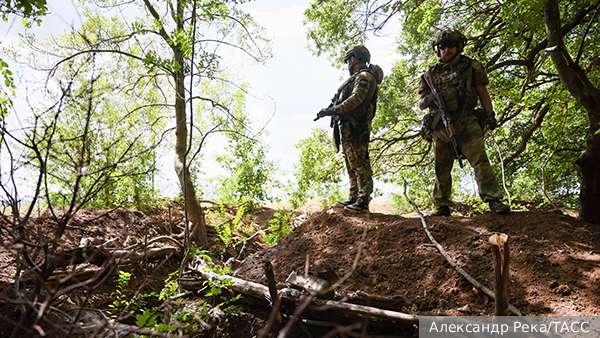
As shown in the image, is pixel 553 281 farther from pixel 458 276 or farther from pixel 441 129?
pixel 441 129

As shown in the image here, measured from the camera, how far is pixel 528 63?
5.23 metres

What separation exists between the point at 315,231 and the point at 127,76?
199 inches

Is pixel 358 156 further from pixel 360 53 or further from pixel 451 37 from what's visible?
pixel 451 37

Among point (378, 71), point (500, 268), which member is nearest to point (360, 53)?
point (378, 71)

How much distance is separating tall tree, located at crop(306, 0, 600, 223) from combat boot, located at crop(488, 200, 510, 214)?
3.74 ft

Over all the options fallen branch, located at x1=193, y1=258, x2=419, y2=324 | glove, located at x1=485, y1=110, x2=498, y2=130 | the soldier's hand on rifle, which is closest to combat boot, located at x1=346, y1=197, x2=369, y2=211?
the soldier's hand on rifle

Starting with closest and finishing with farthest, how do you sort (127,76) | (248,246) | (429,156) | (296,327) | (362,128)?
(296,327), (362,128), (248,246), (127,76), (429,156)

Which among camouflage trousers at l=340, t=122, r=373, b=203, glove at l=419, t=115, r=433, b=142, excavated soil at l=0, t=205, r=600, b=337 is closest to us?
excavated soil at l=0, t=205, r=600, b=337

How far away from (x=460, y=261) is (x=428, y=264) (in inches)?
11.5

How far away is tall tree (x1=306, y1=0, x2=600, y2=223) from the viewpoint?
423 centimetres

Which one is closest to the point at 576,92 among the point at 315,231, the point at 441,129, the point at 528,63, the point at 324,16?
the point at 528,63

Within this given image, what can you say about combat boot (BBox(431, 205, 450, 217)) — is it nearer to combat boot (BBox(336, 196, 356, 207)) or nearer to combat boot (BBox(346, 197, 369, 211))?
combat boot (BBox(346, 197, 369, 211))

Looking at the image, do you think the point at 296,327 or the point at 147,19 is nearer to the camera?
the point at 296,327

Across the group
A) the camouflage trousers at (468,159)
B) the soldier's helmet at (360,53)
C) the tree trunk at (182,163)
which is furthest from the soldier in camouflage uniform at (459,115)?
the tree trunk at (182,163)
